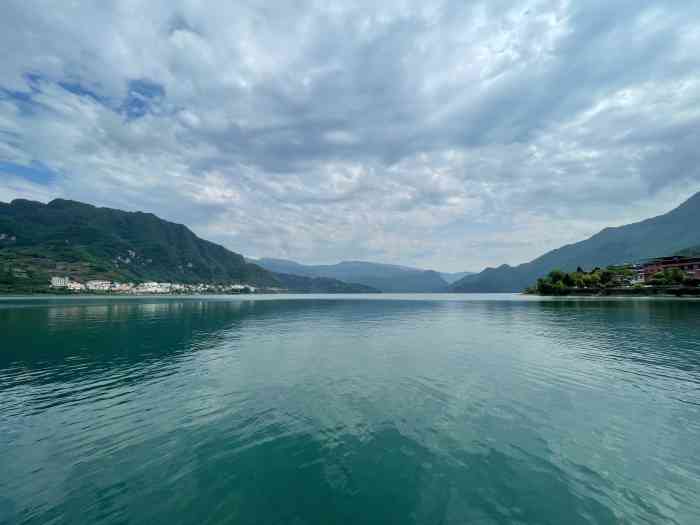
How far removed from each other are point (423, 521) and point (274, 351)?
115ft

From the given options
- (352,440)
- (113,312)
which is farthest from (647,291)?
(113,312)

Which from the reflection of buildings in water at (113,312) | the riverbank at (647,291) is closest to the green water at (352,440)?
the reflection of buildings in water at (113,312)

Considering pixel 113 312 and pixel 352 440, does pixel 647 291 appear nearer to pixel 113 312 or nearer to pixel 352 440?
pixel 352 440

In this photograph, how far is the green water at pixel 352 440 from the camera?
1268cm

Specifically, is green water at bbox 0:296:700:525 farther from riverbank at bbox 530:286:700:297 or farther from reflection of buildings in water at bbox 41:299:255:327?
riverbank at bbox 530:286:700:297

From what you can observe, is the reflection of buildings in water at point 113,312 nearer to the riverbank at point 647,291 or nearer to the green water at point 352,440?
the green water at point 352,440

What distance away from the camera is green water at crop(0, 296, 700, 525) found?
1268cm

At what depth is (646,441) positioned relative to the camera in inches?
701

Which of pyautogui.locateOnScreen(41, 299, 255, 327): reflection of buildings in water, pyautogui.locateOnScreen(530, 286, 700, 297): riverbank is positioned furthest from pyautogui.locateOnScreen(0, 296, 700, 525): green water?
pyautogui.locateOnScreen(530, 286, 700, 297): riverbank

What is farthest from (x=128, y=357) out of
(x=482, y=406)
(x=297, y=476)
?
(x=482, y=406)

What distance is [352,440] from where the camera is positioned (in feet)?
60.2

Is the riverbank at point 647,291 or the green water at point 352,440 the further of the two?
the riverbank at point 647,291

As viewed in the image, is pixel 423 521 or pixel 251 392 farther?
pixel 251 392

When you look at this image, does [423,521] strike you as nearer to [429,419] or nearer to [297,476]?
[297,476]
